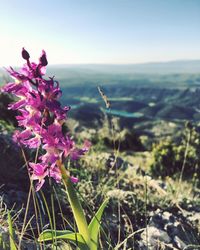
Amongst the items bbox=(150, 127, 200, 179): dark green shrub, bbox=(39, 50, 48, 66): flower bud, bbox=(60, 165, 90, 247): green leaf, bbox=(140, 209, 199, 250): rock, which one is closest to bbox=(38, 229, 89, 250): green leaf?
bbox=(60, 165, 90, 247): green leaf

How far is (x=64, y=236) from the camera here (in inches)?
87.9

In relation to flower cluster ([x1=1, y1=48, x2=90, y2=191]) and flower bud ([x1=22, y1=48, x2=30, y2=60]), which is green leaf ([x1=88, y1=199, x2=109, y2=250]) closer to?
flower cluster ([x1=1, y1=48, x2=90, y2=191])

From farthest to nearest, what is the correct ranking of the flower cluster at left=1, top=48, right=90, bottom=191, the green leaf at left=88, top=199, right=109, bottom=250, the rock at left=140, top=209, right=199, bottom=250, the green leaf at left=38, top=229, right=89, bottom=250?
1. the rock at left=140, top=209, right=199, bottom=250
2. the green leaf at left=88, top=199, right=109, bottom=250
3. the green leaf at left=38, top=229, right=89, bottom=250
4. the flower cluster at left=1, top=48, right=90, bottom=191

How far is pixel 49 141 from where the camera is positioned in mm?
2150

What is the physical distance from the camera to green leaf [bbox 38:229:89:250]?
222 cm

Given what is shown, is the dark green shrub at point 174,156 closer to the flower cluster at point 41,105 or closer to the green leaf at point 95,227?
the green leaf at point 95,227

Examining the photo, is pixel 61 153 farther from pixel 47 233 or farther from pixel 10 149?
pixel 10 149

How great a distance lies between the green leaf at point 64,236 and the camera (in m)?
2.22

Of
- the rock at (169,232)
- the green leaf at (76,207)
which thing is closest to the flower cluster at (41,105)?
the green leaf at (76,207)

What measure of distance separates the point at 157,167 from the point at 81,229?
8772mm

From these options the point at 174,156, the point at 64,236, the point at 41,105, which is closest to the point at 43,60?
the point at 41,105

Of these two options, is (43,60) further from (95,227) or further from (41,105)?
(95,227)

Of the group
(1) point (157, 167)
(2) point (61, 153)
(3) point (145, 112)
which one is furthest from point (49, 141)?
(3) point (145, 112)

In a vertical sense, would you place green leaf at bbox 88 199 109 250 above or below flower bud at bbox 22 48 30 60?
below
